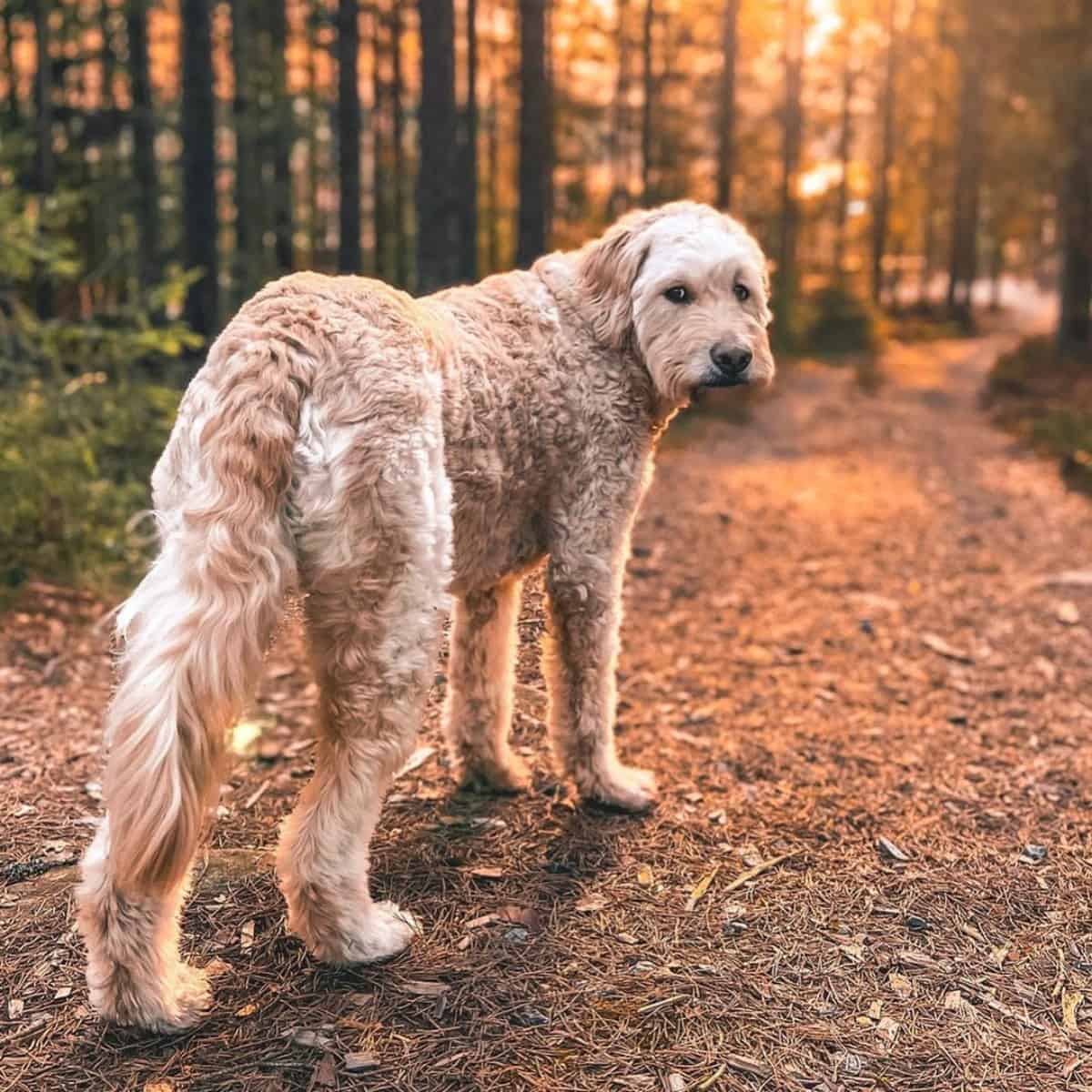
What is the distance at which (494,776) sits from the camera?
4820mm

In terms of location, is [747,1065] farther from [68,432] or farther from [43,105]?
[43,105]

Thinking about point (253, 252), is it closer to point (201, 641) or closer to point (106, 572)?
point (106, 572)

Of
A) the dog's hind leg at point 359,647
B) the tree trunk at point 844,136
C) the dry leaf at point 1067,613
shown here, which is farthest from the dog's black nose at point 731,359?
the tree trunk at point 844,136

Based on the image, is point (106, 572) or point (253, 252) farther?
point (253, 252)

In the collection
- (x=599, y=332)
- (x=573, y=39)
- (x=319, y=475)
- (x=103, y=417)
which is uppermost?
(x=573, y=39)

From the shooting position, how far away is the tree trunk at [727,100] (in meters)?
19.6

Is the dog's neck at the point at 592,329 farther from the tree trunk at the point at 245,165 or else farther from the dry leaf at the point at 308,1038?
the tree trunk at the point at 245,165

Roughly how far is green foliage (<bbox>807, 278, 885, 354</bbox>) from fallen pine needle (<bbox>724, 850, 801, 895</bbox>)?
2162cm

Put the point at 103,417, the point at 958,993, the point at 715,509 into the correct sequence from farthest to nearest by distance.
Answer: the point at 715,509, the point at 103,417, the point at 958,993

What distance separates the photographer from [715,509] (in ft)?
34.0

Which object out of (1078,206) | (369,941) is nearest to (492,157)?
(1078,206)

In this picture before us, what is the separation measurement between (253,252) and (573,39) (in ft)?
50.9

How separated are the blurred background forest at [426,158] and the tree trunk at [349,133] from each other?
0.05 m

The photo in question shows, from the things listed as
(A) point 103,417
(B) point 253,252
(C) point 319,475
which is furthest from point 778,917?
(B) point 253,252
